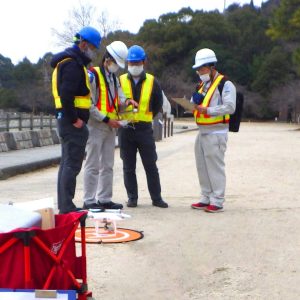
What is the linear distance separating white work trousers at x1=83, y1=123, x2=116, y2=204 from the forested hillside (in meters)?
55.5

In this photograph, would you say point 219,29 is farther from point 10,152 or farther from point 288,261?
point 288,261

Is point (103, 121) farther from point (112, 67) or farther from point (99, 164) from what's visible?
point (112, 67)

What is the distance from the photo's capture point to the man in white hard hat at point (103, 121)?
782 cm

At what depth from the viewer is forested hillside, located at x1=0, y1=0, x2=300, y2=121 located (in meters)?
69.2

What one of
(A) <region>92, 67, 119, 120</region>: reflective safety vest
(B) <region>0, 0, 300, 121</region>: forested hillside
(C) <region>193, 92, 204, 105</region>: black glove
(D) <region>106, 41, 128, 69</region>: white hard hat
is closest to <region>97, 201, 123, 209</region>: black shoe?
(A) <region>92, 67, 119, 120</region>: reflective safety vest

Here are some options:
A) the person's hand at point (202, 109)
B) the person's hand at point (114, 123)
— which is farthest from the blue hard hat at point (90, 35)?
the person's hand at point (202, 109)

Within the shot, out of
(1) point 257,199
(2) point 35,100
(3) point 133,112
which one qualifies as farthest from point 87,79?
(2) point 35,100

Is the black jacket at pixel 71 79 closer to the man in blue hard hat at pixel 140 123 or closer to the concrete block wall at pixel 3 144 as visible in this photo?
the man in blue hard hat at pixel 140 123

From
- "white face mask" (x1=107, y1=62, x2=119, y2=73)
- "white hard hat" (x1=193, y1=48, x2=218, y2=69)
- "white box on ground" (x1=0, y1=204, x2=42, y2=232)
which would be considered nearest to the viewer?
"white box on ground" (x1=0, y1=204, x2=42, y2=232)

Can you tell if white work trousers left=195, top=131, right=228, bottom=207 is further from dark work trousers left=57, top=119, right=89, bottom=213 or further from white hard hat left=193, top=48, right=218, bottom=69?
dark work trousers left=57, top=119, right=89, bottom=213

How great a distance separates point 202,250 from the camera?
19.7 feet

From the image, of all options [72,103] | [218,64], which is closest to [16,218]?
[72,103]

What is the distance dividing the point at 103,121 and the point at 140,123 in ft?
2.36

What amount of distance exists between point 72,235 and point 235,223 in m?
3.76
